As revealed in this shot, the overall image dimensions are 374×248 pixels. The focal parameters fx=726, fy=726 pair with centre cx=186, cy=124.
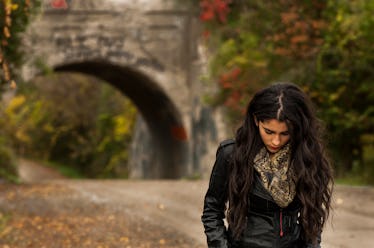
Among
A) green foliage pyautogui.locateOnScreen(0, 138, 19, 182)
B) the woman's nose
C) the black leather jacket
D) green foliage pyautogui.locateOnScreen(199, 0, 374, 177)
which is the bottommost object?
green foliage pyautogui.locateOnScreen(0, 138, 19, 182)

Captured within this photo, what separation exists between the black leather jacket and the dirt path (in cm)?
406

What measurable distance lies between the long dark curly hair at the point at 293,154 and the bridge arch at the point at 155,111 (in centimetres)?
1628

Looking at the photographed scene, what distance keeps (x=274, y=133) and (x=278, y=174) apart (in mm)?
187

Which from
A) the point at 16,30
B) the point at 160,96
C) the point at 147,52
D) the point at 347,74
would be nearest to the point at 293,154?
the point at 16,30

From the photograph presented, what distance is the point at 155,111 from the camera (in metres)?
22.1

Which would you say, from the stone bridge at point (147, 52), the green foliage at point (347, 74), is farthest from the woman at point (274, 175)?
the stone bridge at point (147, 52)

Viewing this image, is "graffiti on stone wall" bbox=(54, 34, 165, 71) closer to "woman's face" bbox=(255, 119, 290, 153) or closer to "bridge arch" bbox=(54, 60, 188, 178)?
"bridge arch" bbox=(54, 60, 188, 178)

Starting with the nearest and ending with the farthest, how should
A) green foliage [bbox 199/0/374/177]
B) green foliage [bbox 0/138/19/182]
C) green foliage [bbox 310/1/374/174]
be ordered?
green foliage [bbox 310/1/374/174]
green foliage [bbox 199/0/374/177]
green foliage [bbox 0/138/19/182]

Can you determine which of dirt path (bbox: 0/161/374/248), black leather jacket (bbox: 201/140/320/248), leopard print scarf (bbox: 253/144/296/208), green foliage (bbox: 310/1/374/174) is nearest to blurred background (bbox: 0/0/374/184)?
green foliage (bbox: 310/1/374/174)

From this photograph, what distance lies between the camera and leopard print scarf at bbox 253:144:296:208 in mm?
3104

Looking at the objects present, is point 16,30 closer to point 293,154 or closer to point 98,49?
point 98,49

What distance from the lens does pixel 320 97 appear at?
44.2 ft

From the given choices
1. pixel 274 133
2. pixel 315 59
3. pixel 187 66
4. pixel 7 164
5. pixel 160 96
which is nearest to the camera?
pixel 274 133

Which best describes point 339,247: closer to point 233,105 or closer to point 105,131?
point 233,105
